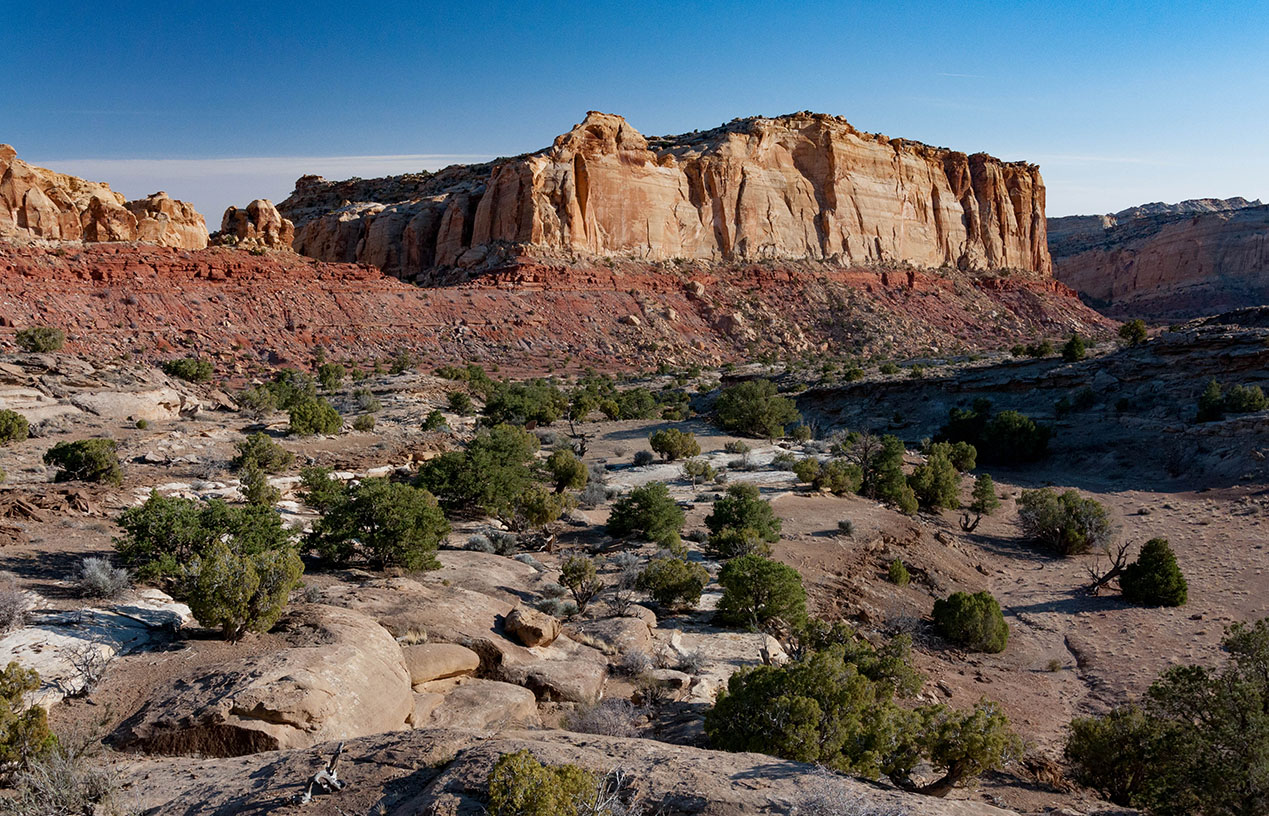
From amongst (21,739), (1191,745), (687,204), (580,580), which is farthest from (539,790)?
(687,204)

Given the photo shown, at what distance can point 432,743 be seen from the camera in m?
6.14

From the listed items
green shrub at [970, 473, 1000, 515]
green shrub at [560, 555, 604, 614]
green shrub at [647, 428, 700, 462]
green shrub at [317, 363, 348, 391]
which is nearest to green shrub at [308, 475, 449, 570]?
green shrub at [560, 555, 604, 614]

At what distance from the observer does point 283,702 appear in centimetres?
684

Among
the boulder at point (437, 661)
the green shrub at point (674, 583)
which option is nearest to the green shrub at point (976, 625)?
the green shrub at point (674, 583)

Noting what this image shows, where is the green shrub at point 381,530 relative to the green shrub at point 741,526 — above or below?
above

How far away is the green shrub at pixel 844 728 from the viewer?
725 centimetres

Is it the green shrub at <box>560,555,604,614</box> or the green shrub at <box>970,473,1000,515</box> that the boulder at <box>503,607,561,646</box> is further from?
the green shrub at <box>970,473,1000,515</box>

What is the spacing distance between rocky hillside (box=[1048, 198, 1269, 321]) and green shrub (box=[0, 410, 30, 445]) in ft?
362

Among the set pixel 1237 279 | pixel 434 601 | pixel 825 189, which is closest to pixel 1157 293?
pixel 1237 279

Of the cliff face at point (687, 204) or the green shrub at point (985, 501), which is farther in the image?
the cliff face at point (687, 204)

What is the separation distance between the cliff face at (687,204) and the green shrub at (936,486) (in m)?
45.0

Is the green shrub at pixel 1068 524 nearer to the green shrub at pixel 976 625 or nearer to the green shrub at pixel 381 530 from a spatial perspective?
the green shrub at pixel 976 625

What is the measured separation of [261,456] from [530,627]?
1067cm

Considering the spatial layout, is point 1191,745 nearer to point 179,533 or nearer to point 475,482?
point 179,533
